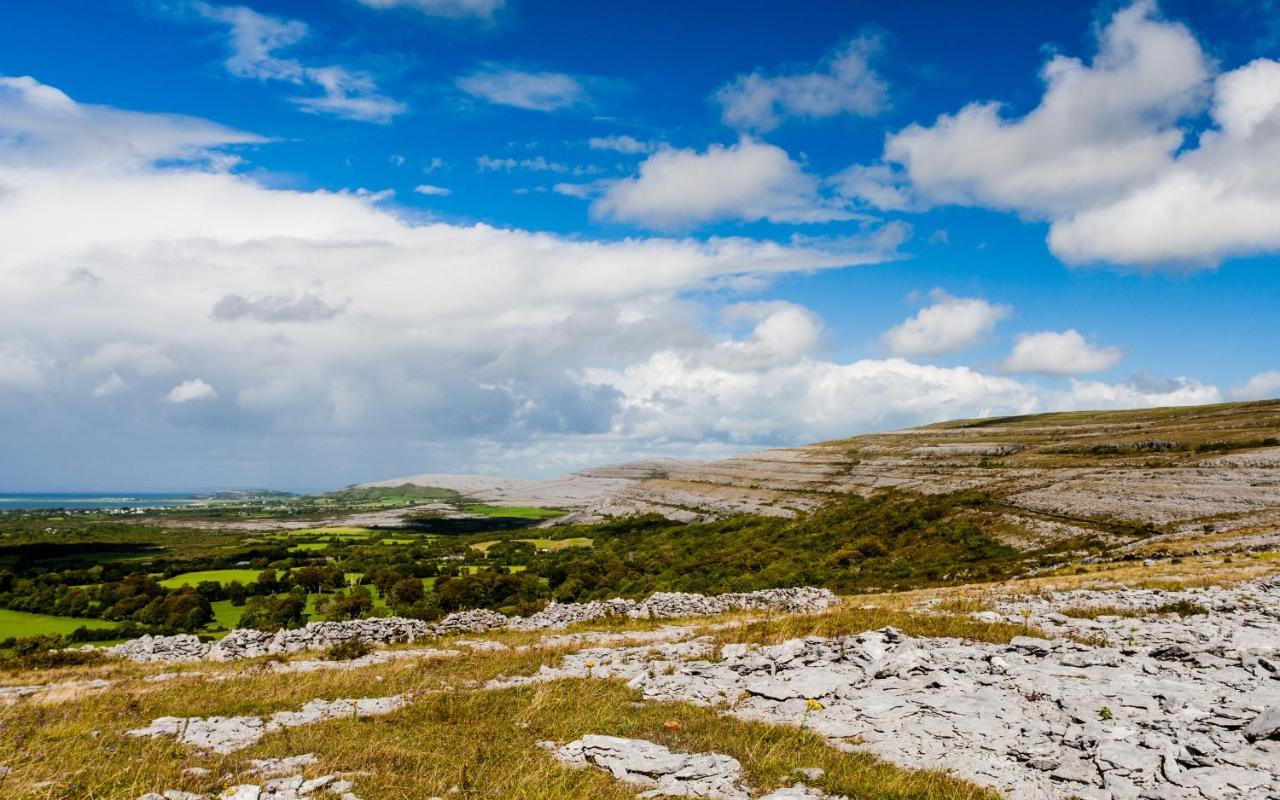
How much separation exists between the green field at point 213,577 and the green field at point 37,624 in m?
19.3

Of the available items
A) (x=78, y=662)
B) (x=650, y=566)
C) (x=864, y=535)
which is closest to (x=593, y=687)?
(x=78, y=662)

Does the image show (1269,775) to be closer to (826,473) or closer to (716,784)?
Answer: (716,784)

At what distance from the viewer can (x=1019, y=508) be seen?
7069cm

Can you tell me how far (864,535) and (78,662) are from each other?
74.1 meters

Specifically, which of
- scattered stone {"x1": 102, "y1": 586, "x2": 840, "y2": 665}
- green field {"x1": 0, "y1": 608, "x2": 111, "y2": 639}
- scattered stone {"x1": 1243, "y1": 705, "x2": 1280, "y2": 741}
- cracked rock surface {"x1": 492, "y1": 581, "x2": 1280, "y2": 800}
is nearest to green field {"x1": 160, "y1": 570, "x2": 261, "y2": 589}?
green field {"x1": 0, "y1": 608, "x2": 111, "y2": 639}

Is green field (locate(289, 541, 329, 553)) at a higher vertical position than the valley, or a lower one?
lower

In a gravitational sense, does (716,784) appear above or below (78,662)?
above

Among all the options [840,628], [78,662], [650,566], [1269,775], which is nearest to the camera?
[1269,775]

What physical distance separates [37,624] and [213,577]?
39806mm

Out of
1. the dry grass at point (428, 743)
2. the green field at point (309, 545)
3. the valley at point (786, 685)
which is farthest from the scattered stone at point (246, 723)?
the green field at point (309, 545)

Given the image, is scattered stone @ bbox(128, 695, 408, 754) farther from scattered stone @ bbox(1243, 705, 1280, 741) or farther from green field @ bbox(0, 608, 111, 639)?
green field @ bbox(0, 608, 111, 639)

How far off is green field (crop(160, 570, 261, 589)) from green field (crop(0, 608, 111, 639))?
19.3 meters

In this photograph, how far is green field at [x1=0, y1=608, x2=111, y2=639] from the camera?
220 feet

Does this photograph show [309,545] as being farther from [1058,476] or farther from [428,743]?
[428,743]
